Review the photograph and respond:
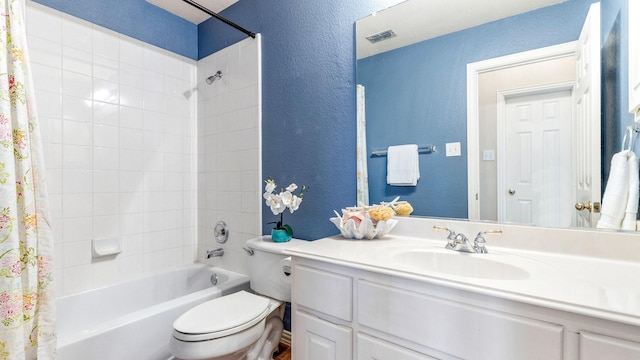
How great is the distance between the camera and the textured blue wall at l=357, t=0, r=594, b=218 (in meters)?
1.09

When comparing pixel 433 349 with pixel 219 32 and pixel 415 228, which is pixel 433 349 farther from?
pixel 219 32

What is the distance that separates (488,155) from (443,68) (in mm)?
429

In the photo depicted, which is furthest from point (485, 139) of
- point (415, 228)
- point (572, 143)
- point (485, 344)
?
point (485, 344)

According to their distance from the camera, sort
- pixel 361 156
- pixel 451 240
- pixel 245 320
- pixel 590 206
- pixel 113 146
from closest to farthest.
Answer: pixel 590 206, pixel 451 240, pixel 245 320, pixel 361 156, pixel 113 146

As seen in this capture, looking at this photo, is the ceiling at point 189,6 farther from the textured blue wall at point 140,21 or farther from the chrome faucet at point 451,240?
the chrome faucet at point 451,240

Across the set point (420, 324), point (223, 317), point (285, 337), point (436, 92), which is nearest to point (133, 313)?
point (223, 317)

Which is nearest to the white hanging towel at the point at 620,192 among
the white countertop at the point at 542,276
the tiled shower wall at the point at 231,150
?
the white countertop at the point at 542,276

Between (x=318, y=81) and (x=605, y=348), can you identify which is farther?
(x=318, y=81)

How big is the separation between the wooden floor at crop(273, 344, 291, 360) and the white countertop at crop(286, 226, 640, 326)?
0.90 metres

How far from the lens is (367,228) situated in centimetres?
126

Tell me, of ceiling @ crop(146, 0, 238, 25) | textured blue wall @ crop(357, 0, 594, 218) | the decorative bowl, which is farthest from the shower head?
the decorative bowl

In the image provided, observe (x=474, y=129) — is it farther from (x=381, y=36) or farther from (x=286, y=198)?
(x=286, y=198)

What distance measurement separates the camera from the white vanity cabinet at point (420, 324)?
2.05 ft

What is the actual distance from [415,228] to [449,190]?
0.22m
